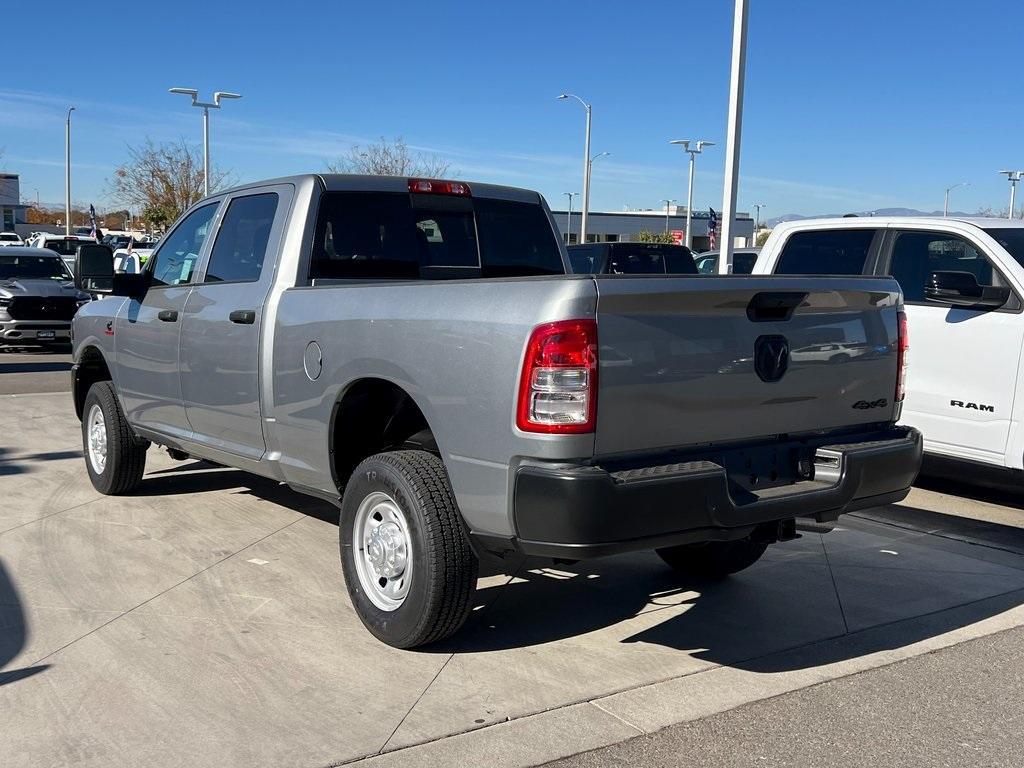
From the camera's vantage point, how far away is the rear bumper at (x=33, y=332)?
1781 centimetres

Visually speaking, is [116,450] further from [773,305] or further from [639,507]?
[773,305]

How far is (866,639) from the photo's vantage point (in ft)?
16.4

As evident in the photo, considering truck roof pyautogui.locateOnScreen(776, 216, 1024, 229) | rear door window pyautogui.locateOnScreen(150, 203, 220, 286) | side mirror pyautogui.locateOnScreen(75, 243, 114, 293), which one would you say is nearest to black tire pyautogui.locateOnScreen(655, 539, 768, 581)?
rear door window pyautogui.locateOnScreen(150, 203, 220, 286)

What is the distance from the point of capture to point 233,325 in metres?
5.64

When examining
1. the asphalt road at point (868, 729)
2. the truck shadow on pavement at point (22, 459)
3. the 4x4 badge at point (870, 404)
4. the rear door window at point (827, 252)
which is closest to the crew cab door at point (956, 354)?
the rear door window at point (827, 252)

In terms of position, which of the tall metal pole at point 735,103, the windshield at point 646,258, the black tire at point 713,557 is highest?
the tall metal pole at point 735,103

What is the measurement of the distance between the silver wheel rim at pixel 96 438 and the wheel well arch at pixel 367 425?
3.10 metres

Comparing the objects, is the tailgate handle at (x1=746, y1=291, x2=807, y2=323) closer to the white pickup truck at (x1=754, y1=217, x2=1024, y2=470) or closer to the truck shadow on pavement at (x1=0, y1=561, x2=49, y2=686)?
the truck shadow on pavement at (x1=0, y1=561, x2=49, y2=686)

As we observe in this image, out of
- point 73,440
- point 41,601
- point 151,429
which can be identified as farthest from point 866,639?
point 73,440

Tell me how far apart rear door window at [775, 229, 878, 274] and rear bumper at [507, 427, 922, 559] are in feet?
15.3

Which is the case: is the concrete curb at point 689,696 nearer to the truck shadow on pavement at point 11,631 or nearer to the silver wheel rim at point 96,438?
the truck shadow on pavement at point 11,631

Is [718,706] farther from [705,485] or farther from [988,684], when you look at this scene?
[988,684]

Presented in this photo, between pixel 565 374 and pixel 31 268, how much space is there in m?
17.7

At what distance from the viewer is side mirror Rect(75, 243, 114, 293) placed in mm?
6660
